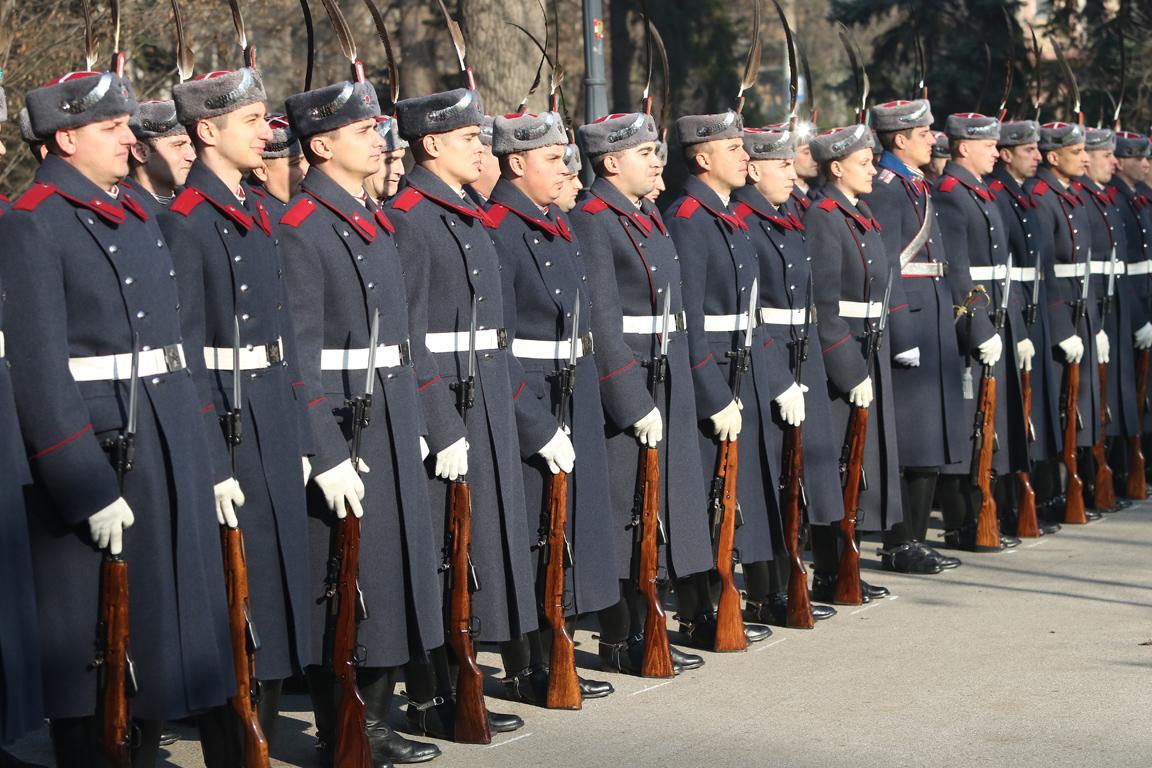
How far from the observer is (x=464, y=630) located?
5.20 meters

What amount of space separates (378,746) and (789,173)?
3367 mm

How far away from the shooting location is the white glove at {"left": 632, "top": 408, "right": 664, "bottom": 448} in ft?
19.6

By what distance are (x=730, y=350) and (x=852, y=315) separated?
113 centimetres

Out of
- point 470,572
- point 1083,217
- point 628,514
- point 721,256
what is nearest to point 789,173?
point 721,256

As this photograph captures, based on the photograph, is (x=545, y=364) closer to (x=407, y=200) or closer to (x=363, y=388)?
(x=407, y=200)

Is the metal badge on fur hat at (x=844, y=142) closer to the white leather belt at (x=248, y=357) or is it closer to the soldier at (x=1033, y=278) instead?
the soldier at (x=1033, y=278)

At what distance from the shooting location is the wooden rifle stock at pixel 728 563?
20.8 ft

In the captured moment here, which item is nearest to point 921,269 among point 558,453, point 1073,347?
point 1073,347

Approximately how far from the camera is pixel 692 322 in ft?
21.0

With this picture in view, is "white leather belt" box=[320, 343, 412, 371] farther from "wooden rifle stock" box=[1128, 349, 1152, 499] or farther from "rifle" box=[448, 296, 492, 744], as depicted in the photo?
"wooden rifle stock" box=[1128, 349, 1152, 499]

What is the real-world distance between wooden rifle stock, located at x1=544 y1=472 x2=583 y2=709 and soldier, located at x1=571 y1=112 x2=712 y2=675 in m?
0.40

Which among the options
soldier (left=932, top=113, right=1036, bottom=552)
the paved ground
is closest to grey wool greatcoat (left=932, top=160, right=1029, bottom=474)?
soldier (left=932, top=113, right=1036, bottom=552)

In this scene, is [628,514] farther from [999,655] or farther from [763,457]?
[999,655]

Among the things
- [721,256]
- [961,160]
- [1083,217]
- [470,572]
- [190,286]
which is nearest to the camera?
[190,286]
